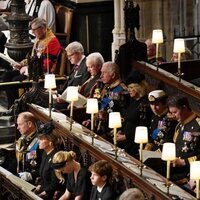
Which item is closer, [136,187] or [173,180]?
[136,187]

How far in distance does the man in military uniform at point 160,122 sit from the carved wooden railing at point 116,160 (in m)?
0.69

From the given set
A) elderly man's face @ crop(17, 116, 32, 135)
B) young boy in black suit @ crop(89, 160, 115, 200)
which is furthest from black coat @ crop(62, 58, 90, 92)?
young boy in black suit @ crop(89, 160, 115, 200)

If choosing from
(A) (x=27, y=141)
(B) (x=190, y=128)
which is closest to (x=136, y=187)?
(B) (x=190, y=128)

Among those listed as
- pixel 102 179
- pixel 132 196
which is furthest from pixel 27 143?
pixel 132 196

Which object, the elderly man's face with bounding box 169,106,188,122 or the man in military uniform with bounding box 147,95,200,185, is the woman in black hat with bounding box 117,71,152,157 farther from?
the elderly man's face with bounding box 169,106,188,122

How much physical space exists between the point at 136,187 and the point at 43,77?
4.07 m

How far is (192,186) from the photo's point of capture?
1088 cm

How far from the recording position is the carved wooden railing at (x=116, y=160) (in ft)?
33.7

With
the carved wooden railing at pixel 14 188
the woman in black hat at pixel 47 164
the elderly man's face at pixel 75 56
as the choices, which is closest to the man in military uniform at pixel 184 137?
the woman in black hat at pixel 47 164

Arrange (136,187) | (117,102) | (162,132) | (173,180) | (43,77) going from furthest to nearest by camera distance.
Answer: (43,77) < (117,102) < (162,132) < (173,180) < (136,187)

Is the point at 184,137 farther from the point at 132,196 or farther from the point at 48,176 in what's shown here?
the point at 132,196

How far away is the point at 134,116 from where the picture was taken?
12.8 metres

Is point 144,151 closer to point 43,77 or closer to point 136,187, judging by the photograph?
point 136,187

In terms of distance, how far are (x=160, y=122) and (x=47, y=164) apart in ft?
4.78
